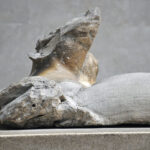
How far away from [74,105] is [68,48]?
961 mm

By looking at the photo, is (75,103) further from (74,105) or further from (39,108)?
(39,108)

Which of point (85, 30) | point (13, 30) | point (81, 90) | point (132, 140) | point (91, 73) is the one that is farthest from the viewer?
point (13, 30)

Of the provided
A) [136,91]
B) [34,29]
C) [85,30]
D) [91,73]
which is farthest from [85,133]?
[34,29]

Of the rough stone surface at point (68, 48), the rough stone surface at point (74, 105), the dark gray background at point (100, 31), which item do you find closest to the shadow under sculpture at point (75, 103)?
the rough stone surface at point (74, 105)

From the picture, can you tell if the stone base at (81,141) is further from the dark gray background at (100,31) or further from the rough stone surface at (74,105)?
the dark gray background at (100,31)

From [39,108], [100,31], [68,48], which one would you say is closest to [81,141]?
[39,108]

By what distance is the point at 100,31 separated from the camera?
554cm

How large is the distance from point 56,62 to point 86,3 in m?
3.16

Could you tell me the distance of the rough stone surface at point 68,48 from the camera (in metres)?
2.54

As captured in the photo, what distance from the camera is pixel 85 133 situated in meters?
1.39

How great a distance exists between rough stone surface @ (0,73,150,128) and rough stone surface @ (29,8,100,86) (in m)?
0.80

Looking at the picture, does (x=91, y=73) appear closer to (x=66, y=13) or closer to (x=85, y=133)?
(x=85, y=133)

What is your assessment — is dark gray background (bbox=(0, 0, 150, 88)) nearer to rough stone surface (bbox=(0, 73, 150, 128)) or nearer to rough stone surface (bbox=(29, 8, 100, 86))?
rough stone surface (bbox=(29, 8, 100, 86))

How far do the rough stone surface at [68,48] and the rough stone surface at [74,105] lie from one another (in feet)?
2.62
